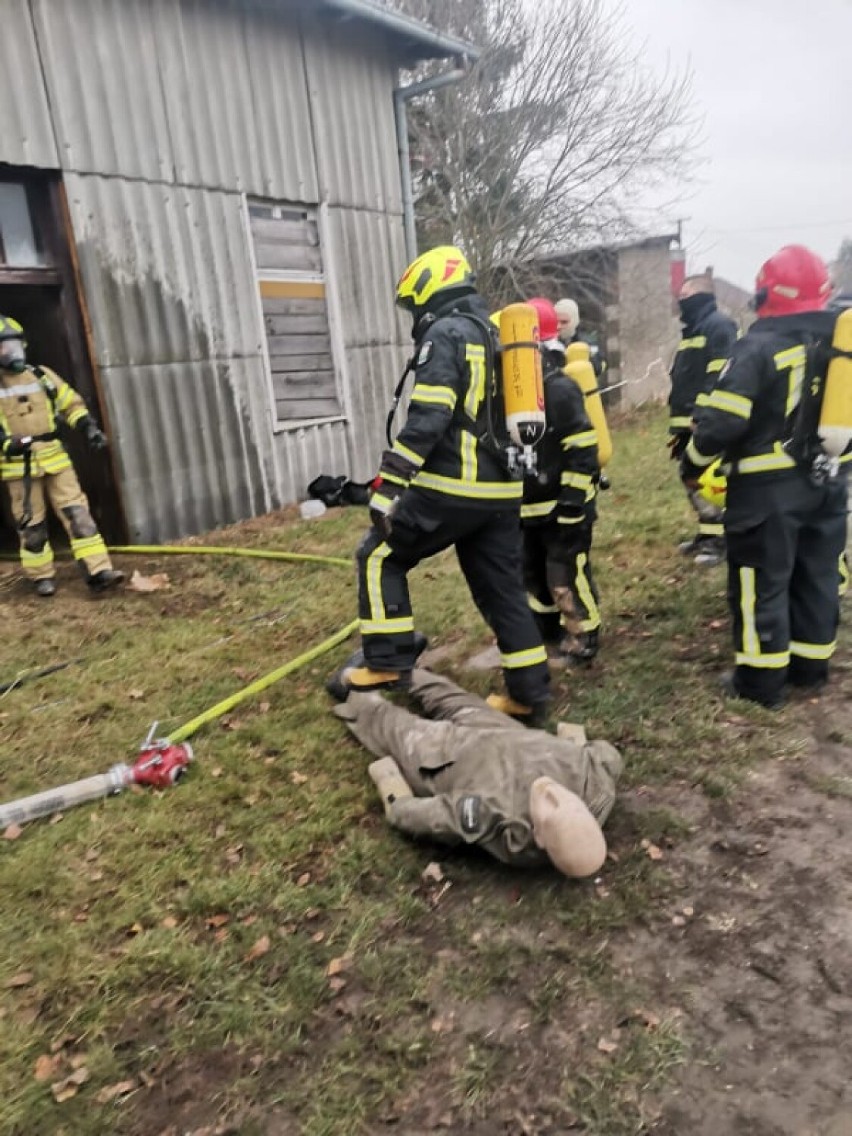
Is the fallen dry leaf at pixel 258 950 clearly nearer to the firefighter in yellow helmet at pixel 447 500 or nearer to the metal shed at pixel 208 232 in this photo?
the firefighter in yellow helmet at pixel 447 500

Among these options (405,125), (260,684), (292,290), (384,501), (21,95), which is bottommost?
(260,684)

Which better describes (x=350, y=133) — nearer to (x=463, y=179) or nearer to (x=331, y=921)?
(x=463, y=179)

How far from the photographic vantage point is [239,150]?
8203 millimetres

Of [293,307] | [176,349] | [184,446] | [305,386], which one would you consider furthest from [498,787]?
[293,307]

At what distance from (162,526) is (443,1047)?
6259mm

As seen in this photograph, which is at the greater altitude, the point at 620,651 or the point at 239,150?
the point at 239,150

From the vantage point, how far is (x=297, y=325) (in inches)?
361

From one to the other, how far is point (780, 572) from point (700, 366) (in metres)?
2.93

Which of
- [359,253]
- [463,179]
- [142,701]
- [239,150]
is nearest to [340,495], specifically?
[359,253]

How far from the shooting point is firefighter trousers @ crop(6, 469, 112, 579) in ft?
21.3

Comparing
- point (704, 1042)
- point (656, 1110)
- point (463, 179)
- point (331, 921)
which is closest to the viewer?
point (656, 1110)

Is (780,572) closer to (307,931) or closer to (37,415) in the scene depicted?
(307,931)

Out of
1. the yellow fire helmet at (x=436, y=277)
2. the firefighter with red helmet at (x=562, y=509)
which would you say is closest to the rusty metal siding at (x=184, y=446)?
the firefighter with red helmet at (x=562, y=509)

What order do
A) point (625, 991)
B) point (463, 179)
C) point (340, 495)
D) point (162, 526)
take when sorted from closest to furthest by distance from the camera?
1. point (625, 991)
2. point (162, 526)
3. point (340, 495)
4. point (463, 179)
